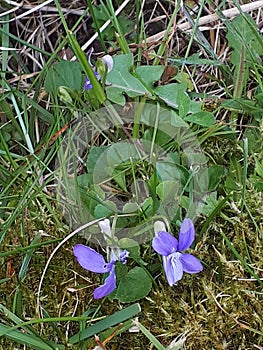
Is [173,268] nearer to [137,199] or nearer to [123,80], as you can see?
[137,199]

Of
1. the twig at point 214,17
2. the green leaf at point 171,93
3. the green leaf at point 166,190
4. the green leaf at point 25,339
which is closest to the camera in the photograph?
the green leaf at point 25,339

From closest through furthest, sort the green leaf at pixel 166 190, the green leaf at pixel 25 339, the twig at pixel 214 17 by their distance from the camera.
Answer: the green leaf at pixel 25 339 < the green leaf at pixel 166 190 < the twig at pixel 214 17

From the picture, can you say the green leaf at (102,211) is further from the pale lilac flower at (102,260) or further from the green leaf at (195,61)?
the green leaf at (195,61)

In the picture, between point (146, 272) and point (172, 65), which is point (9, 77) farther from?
point (146, 272)

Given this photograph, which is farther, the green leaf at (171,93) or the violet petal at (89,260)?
the green leaf at (171,93)

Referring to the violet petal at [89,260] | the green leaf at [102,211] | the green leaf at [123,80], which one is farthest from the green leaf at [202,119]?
the violet petal at [89,260]

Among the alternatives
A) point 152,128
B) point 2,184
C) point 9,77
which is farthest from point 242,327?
point 9,77
